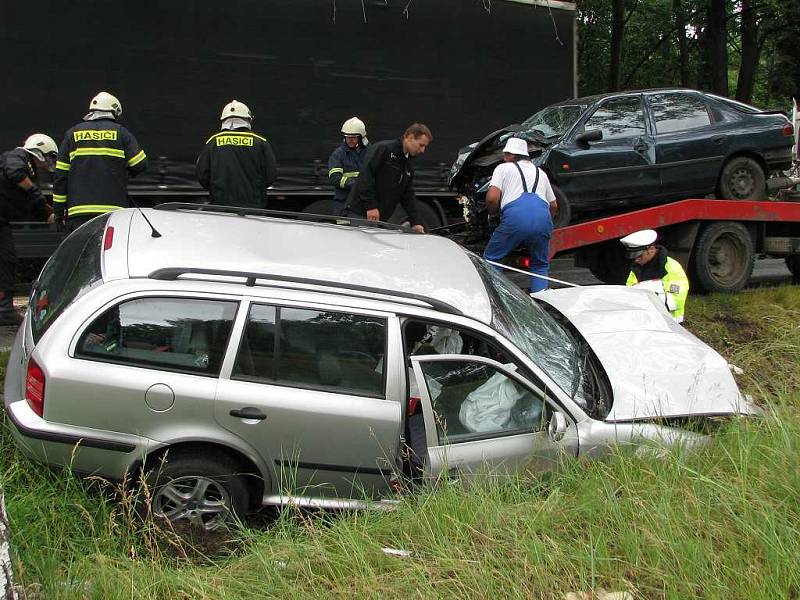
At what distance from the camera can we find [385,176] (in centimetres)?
700

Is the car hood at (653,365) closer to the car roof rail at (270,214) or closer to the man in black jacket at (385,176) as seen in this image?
the car roof rail at (270,214)

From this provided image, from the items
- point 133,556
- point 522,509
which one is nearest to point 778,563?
point 522,509

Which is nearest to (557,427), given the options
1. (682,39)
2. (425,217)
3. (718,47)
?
(425,217)

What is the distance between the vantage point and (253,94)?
874 cm

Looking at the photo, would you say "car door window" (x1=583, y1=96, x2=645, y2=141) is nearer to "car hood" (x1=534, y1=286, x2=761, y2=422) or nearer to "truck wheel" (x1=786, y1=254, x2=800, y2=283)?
"truck wheel" (x1=786, y1=254, x2=800, y2=283)

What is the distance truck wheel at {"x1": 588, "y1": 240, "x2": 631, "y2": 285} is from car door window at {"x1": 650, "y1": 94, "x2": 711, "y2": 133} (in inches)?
Result: 50.2

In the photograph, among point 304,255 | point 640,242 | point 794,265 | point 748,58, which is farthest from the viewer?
point 748,58

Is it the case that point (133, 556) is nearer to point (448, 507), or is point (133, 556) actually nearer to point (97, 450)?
point (97, 450)

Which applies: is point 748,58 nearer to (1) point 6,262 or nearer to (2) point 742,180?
(2) point 742,180

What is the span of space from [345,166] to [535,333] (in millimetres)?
3895

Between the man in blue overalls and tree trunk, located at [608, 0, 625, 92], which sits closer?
the man in blue overalls

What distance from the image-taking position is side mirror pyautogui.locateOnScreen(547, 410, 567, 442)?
4012mm

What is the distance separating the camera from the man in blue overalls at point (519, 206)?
6.88 metres

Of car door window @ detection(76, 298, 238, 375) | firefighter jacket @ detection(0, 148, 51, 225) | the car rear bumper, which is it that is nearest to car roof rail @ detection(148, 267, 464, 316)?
car door window @ detection(76, 298, 238, 375)
